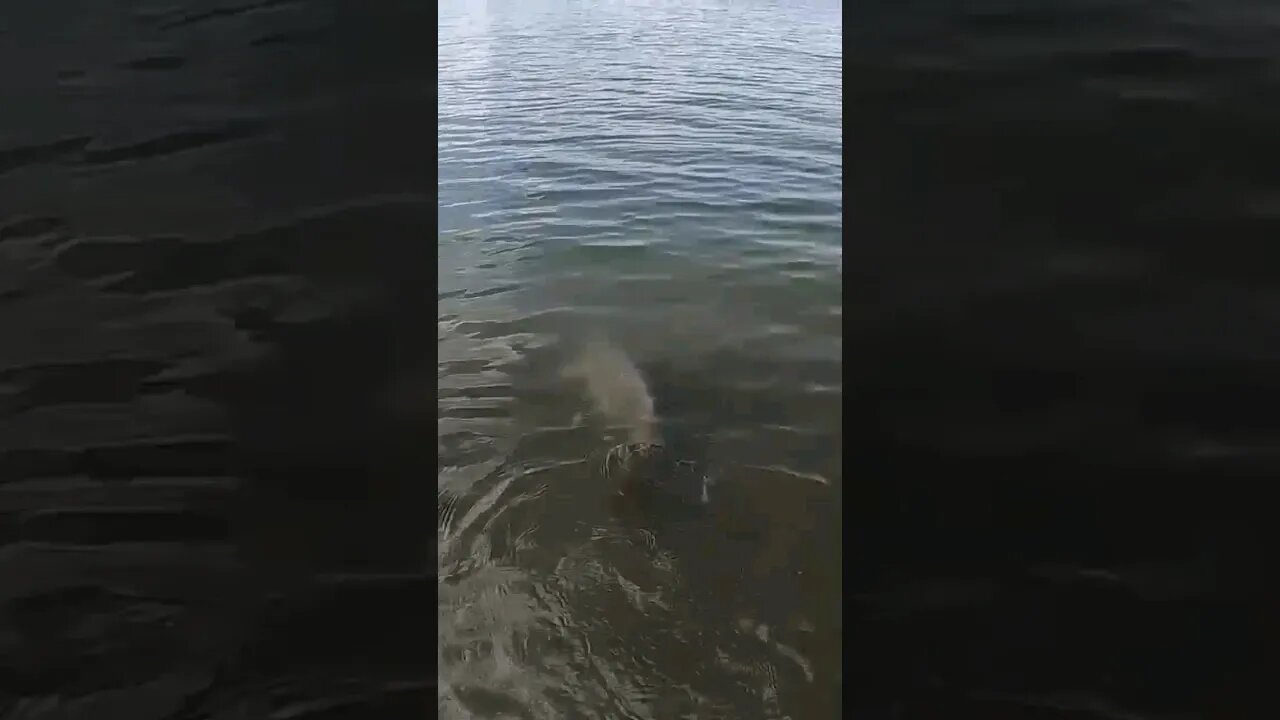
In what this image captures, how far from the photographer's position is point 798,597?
1126 mm

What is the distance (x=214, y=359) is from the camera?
3.51 feet

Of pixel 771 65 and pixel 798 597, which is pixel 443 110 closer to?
pixel 771 65

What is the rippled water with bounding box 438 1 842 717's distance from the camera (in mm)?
1046

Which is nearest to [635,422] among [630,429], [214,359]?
[630,429]

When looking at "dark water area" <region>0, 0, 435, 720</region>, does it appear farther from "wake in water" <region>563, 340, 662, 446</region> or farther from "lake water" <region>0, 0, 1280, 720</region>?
"wake in water" <region>563, 340, 662, 446</region>

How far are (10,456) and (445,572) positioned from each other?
48 cm
